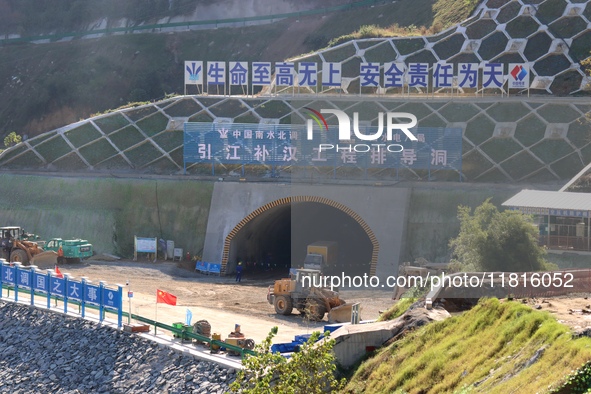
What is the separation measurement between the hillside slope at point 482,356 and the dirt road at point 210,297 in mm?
7639

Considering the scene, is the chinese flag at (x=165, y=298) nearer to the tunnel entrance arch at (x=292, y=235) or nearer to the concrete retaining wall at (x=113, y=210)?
the tunnel entrance arch at (x=292, y=235)

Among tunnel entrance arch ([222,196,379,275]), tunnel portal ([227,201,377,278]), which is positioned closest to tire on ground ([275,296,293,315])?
tunnel entrance arch ([222,196,379,275])

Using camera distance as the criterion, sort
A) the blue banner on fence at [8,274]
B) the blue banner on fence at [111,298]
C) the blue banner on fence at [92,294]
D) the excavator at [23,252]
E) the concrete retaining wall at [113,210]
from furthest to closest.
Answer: the concrete retaining wall at [113,210] → the excavator at [23,252] → the blue banner on fence at [8,274] → the blue banner on fence at [92,294] → the blue banner on fence at [111,298]

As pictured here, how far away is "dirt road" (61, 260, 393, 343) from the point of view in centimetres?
3650

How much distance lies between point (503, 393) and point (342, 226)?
3695cm

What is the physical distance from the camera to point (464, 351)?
2391cm

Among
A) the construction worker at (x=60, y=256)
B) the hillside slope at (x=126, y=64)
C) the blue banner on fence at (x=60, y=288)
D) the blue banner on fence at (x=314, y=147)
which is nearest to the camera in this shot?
the blue banner on fence at (x=60, y=288)

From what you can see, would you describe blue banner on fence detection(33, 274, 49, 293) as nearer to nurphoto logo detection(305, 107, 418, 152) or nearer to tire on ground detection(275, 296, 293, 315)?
tire on ground detection(275, 296, 293, 315)

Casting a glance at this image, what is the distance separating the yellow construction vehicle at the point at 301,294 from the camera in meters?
37.6

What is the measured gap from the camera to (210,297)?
43750 millimetres

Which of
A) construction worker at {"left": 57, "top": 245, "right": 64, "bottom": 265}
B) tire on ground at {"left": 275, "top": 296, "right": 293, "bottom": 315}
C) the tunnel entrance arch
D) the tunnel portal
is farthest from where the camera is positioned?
the tunnel portal

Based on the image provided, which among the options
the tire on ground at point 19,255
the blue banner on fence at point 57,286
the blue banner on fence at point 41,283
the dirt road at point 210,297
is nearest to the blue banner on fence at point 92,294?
the blue banner on fence at point 57,286

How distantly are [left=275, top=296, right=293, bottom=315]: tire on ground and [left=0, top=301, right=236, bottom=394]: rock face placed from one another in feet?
23.3

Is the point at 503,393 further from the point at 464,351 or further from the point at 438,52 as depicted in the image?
the point at 438,52
